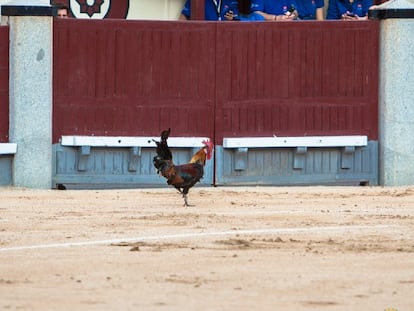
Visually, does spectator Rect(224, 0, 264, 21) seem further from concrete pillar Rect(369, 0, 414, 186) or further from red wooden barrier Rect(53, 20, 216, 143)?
concrete pillar Rect(369, 0, 414, 186)

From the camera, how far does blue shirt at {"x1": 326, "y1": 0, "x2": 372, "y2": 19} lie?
851 inches

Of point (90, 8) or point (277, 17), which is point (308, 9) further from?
point (90, 8)

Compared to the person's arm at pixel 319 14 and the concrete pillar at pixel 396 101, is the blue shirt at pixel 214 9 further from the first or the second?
the concrete pillar at pixel 396 101

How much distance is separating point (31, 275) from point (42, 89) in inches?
306

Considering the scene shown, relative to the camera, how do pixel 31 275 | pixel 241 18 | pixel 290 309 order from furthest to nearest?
pixel 241 18
pixel 31 275
pixel 290 309

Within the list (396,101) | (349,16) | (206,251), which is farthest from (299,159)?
(206,251)

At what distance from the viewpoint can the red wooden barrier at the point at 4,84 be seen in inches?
763

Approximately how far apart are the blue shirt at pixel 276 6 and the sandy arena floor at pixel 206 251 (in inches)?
126

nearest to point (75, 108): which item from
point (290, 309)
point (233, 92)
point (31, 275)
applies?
point (233, 92)

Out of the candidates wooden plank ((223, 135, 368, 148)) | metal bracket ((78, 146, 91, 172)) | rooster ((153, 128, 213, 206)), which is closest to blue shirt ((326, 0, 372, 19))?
wooden plank ((223, 135, 368, 148))

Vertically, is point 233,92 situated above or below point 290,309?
above

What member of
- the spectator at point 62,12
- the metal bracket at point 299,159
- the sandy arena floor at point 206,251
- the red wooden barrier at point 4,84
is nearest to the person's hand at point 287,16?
the metal bracket at point 299,159

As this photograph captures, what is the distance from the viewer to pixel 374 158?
20547 mm

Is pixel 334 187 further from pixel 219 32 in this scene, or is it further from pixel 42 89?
pixel 42 89
